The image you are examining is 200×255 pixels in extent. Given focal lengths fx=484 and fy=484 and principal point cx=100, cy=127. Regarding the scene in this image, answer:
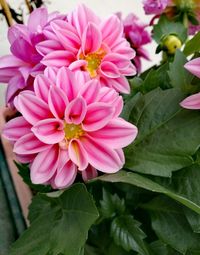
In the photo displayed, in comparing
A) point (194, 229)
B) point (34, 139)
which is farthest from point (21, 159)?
point (194, 229)

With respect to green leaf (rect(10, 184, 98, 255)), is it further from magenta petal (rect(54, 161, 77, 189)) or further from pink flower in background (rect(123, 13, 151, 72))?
pink flower in background (rect(123, 13, 151, 72))

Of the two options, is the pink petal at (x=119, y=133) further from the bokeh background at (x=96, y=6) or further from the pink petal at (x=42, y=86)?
the bokeh background at (x=96, y=6)

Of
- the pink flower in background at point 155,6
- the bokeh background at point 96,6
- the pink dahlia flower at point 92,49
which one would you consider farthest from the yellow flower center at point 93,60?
the bokeh background at point 96,6

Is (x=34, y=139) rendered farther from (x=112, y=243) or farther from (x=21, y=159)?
(x=112, y=243)

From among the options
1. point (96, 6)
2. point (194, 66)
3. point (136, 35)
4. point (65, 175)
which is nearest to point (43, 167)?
point (65, 175)

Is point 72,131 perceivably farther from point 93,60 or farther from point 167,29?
point 167,29

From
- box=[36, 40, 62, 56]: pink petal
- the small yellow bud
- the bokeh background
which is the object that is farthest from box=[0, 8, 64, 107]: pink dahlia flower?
the bokeh background
